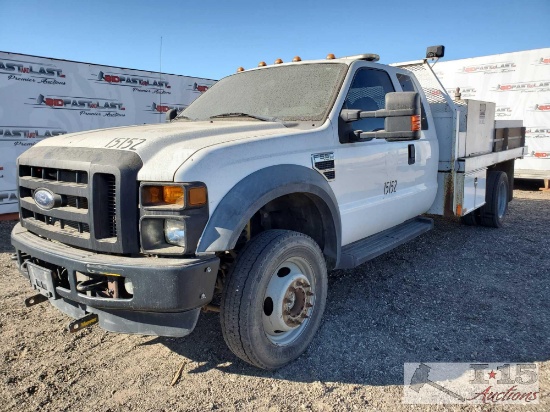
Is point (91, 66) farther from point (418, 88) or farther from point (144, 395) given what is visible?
point (144, 395)

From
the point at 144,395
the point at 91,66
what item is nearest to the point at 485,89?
the point at 91,66

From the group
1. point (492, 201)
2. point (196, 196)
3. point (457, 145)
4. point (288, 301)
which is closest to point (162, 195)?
point (196, 196)

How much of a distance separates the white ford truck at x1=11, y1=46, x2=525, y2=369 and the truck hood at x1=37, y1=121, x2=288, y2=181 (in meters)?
0.01

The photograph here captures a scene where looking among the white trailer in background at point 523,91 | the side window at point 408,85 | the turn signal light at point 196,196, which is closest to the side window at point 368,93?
the side window at point 408,85

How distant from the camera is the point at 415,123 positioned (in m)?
2.99

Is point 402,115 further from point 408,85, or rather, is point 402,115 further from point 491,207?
point 491,207

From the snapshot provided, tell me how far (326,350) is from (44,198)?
2.10 metres

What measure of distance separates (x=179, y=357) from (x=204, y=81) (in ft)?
25.7

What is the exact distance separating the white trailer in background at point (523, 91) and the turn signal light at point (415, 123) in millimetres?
8234

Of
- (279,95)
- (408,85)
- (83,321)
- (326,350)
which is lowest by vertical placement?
(326,350)

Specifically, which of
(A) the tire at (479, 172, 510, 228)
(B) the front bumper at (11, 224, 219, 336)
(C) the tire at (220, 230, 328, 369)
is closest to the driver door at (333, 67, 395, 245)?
(C) the tire at (220, 230, 328, 369)

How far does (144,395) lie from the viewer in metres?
2.59

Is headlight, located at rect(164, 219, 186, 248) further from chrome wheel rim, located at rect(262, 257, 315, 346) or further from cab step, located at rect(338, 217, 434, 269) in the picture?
cab step, located at rect(338, 217, 434, 269)

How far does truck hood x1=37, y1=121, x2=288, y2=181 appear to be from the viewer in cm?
239
